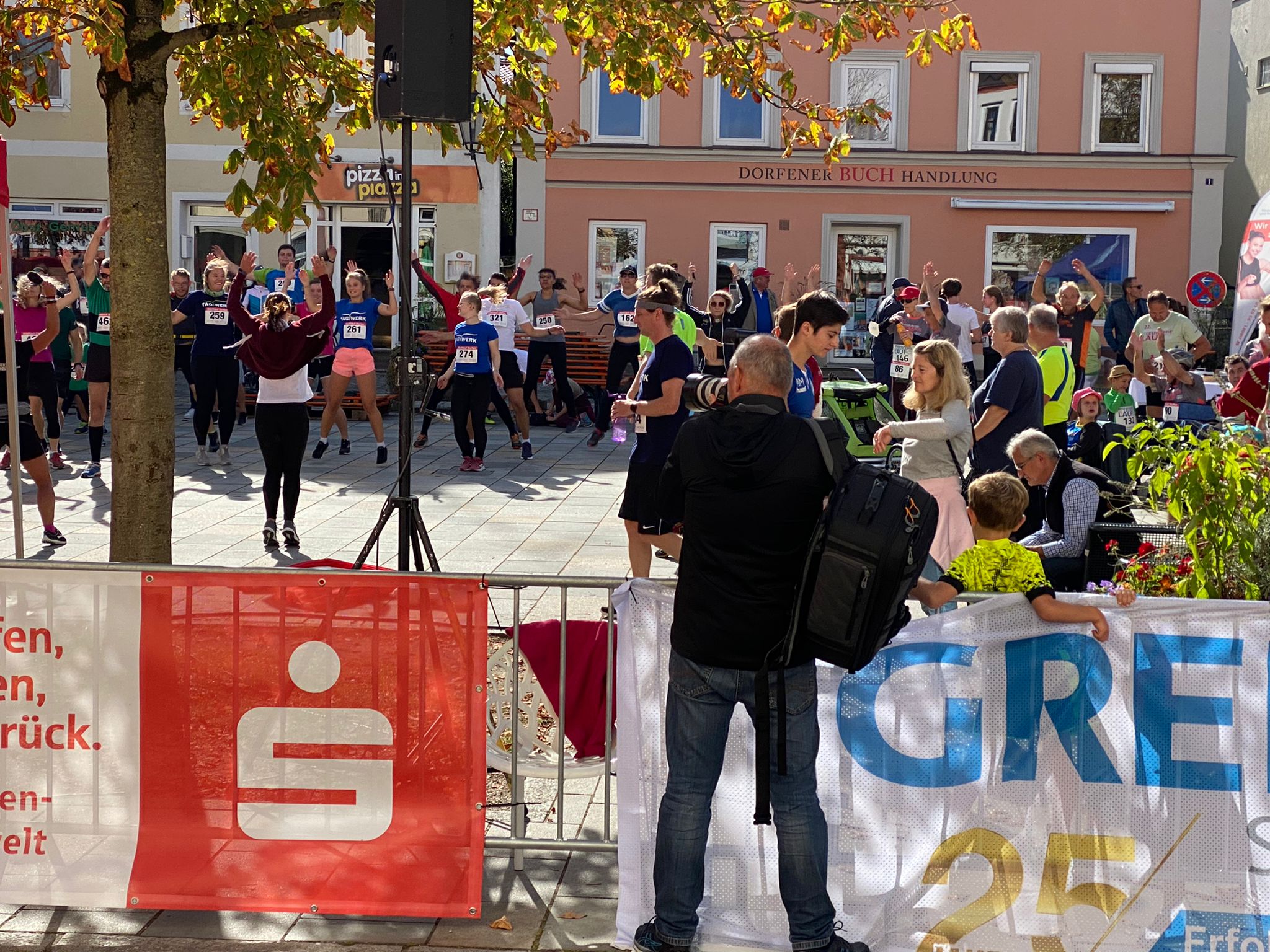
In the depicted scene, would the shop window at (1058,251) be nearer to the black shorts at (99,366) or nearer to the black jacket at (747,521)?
the black shorts at (99,366)

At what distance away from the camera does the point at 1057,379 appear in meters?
9.97

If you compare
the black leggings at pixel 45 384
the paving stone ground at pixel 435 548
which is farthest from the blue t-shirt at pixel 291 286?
the black leggings at pixel 45 384

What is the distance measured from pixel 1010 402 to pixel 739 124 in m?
19.3

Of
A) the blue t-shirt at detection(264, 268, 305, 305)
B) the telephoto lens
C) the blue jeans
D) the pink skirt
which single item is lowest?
the blue jeans

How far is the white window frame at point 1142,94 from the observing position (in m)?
27.1

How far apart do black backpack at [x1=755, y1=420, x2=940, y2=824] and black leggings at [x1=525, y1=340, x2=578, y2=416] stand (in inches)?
560

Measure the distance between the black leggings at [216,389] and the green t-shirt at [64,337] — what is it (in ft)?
11.8

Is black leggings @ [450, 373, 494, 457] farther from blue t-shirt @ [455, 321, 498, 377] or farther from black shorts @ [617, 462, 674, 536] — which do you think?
black shorts @ [617, 462, 674, 536]

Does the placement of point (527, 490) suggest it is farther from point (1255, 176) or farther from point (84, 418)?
point (1255, 176)

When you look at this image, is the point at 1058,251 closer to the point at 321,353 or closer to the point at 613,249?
the point at 613,249

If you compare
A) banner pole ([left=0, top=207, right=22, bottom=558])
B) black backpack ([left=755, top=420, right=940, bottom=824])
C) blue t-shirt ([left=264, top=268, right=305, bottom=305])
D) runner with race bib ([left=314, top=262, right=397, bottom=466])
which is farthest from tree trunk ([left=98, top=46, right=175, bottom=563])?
blue t-shirt ([left=264, top=268, right=305, bottom=305])

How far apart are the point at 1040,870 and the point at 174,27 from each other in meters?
24.1

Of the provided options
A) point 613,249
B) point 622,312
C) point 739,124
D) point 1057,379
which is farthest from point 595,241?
point 1057,379

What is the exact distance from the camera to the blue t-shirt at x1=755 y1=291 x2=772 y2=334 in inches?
838
